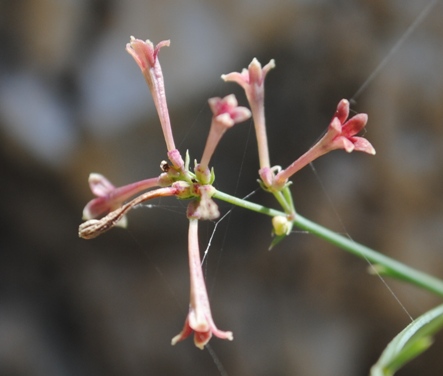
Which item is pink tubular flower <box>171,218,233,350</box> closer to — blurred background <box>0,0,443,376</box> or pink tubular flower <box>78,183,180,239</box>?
pink tubular flower <box>78,183,180,239</box>

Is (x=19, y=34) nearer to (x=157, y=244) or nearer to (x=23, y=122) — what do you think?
(x=23, y=122)

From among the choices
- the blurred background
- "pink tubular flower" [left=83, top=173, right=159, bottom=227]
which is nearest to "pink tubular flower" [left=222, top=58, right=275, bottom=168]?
"pink tubular flower" [left=83, top=173, right=159, bottom=227]

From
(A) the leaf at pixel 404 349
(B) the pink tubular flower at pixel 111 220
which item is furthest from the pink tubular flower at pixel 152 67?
(A) the leaf at pixel 404 349

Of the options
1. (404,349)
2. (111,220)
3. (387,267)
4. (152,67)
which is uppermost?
(152,67)

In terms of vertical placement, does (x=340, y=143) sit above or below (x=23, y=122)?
below

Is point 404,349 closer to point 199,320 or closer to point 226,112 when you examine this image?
point 199,320

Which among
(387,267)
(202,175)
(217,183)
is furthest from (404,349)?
(217,183)

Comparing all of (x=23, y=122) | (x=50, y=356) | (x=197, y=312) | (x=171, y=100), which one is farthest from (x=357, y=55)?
(x=50, y=356)
